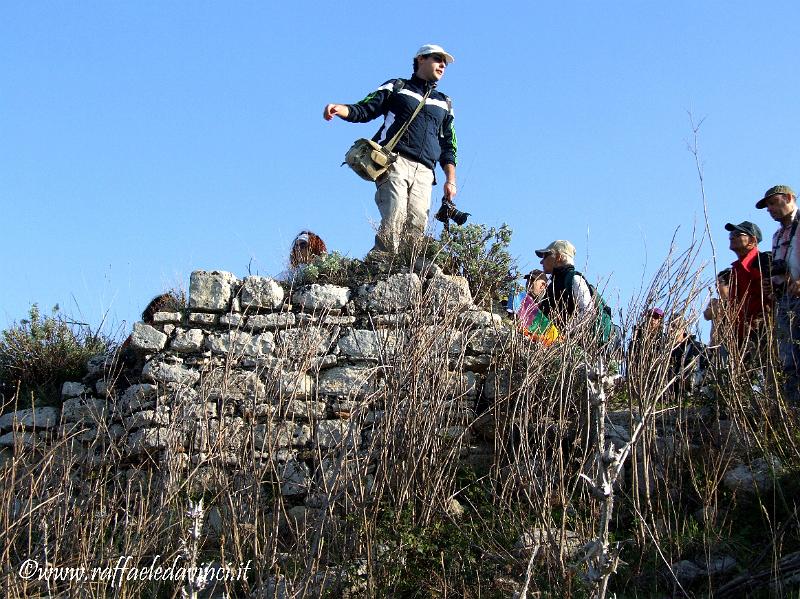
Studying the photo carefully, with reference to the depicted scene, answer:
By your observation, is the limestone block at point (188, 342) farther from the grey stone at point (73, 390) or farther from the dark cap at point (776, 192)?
the dark cap at point (776, 192)

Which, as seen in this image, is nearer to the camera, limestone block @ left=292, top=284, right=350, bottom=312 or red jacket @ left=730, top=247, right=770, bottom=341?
red jacket @ left=730, top=247, right=770, bottom=341

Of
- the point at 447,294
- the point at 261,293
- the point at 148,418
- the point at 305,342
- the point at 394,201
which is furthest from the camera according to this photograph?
the point at 394,201

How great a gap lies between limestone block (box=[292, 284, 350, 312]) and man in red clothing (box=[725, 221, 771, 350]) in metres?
2.59

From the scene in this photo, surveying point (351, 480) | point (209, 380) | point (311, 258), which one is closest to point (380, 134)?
A: point (311, 258)

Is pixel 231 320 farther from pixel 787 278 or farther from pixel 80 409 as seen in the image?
pixel 787 278

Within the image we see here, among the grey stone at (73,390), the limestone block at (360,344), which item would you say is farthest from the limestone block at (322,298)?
the grey stone at (73,390)

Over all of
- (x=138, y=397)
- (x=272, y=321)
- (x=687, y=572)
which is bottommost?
(x=687, y=572)

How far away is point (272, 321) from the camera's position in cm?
613

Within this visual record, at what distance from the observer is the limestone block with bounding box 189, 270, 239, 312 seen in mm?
6234

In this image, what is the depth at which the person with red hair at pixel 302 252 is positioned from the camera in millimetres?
6621

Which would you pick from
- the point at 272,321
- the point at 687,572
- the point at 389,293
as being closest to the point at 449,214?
the point at 389,293

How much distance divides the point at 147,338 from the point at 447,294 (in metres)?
2.14

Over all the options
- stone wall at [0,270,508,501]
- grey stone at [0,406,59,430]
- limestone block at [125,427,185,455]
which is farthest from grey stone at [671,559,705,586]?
grey stone at [0,406,59,430]

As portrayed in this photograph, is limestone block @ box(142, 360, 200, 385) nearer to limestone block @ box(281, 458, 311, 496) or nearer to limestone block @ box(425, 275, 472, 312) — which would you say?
limestone block @ box(281, 458, 311, 496)
